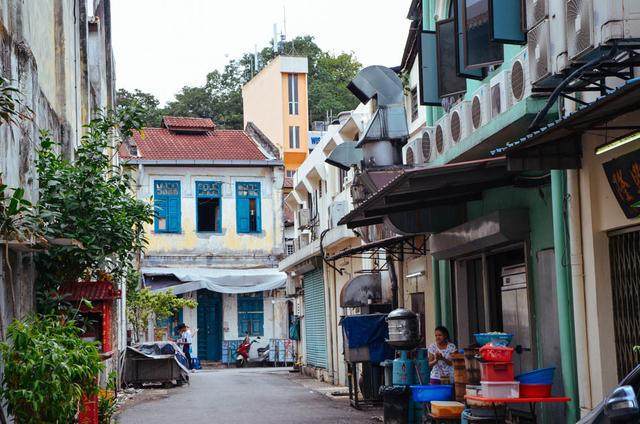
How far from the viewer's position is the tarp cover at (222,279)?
114ft

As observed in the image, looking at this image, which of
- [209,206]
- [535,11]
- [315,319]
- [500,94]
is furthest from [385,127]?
[209,206]

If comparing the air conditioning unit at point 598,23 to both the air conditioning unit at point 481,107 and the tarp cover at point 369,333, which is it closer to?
the air conditioning unit at point 481,107

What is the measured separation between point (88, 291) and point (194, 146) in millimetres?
26163

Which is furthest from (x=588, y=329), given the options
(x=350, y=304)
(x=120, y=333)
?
(x=120, y=333)

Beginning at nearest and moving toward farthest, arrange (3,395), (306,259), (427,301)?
(3,395), (427,301), (306,259)

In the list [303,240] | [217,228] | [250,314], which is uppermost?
[217,228]

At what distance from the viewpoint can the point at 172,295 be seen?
3225cm

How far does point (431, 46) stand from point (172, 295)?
19797mm

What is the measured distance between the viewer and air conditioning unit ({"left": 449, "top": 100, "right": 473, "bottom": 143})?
40.4ft

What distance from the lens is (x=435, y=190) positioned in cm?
1262

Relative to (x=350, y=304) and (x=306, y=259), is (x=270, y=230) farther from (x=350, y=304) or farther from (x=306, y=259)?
(x=350, y=304)

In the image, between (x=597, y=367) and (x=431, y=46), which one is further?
(x=431, y=46)

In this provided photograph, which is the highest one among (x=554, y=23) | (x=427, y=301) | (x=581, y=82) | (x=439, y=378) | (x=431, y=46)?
(x=431, y=46)

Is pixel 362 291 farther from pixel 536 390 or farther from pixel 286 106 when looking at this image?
pixel 286 106
